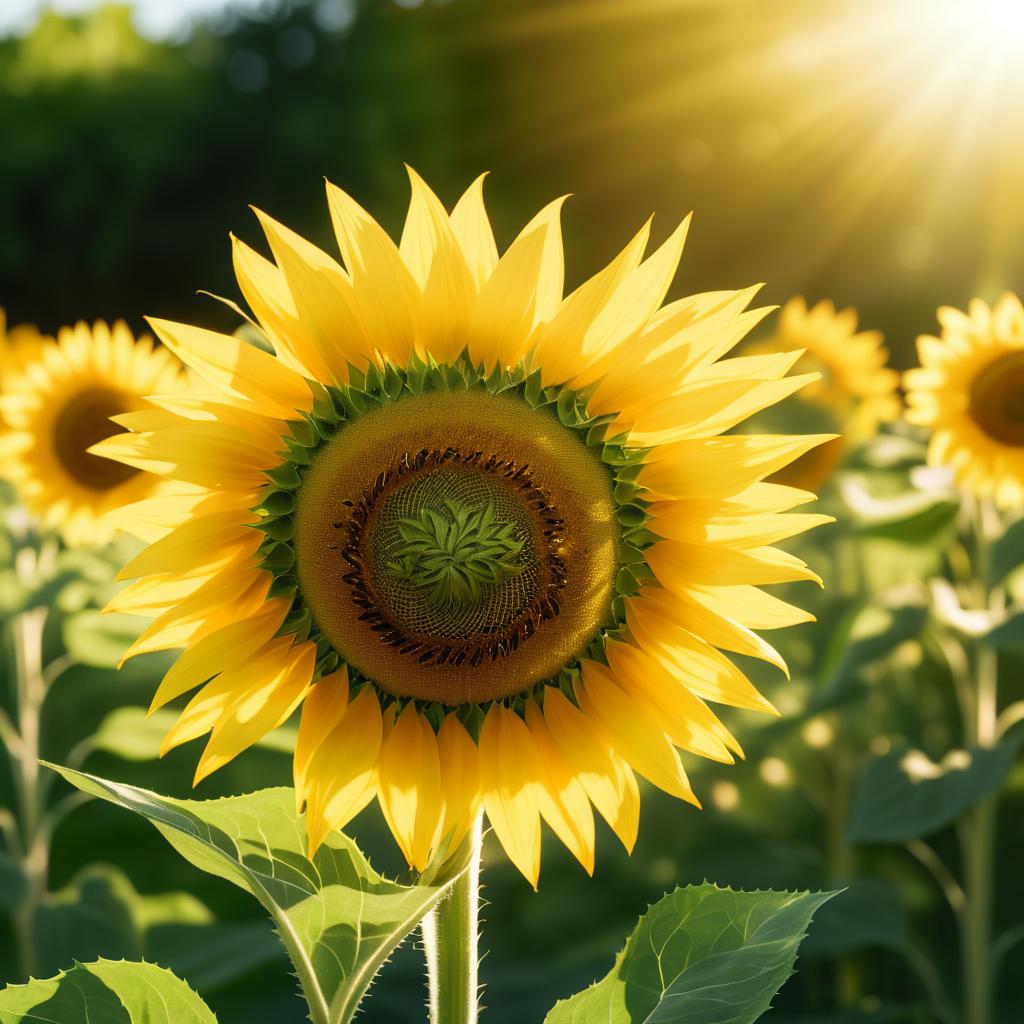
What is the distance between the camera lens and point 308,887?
1085mm

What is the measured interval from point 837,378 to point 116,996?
398cm

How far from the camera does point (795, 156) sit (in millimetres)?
11023

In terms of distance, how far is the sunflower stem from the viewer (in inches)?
42.6

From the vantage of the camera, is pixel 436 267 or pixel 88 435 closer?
pixel 436 267

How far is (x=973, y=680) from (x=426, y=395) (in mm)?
2251

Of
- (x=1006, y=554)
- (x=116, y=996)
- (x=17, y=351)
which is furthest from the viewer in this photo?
(x=17, y=351)

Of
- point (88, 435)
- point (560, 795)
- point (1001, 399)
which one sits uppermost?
point (88, 435)

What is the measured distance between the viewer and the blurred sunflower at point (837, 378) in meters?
4.18

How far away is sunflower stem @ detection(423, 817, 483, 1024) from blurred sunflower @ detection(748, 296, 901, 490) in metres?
3.11

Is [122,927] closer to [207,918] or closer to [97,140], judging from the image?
[207,918]

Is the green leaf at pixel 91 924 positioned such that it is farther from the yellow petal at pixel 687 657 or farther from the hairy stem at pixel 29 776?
the yellow petal at pixel 687 657

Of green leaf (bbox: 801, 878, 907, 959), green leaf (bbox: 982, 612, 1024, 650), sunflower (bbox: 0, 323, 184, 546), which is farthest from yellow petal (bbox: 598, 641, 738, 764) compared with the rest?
sunflower (bbox: 0, 323, 184, 546)

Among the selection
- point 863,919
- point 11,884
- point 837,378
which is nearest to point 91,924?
point 11,884

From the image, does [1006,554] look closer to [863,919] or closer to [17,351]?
[863,919]
